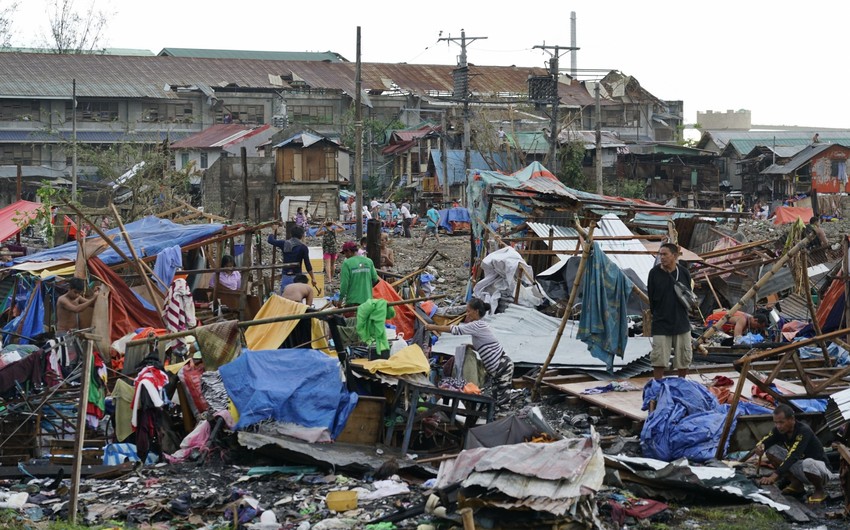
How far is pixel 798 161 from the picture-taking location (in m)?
42.8

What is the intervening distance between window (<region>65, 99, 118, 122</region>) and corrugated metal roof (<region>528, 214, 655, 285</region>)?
3491 centimetres

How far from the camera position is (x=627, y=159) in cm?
4741

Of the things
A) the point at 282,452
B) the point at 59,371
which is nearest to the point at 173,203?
the point at 59,371

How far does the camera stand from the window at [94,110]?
48.1 metres

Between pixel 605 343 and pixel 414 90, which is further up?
pixel 414 90

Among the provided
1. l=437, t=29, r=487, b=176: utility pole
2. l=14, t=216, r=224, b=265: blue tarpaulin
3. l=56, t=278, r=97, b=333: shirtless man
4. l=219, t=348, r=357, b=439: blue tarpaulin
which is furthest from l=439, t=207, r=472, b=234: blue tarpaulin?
l=219, t=348, r=357, b=439: blue tarpaulin

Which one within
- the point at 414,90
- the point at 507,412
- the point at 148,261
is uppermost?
the point at 414,90

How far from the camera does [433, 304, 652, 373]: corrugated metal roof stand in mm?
10758

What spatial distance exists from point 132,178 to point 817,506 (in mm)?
25673

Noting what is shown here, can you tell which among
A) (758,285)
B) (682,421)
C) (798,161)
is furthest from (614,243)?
(798,161)

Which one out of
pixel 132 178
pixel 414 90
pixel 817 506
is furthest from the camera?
pixel 414 90

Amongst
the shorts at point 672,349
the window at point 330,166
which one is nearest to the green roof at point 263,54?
the window at point 330,166

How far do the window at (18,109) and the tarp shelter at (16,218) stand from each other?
101 feet

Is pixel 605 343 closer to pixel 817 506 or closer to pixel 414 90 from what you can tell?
pixel 817 506
